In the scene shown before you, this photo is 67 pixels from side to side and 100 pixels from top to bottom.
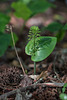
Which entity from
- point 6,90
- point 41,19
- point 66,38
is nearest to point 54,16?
point 41,19

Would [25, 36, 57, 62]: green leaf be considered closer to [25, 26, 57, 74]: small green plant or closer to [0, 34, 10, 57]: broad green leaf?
[25, 26, 57, 74]: small green plant

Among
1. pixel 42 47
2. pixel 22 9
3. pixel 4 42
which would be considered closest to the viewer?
pixel 42 47

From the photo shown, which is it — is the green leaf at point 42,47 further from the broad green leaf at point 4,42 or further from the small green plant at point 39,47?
the broad green leaf at point 4,42

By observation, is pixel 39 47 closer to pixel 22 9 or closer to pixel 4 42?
pixel 4 42

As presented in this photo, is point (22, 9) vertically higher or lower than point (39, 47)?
higher

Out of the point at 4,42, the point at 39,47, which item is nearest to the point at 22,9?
the point at 4,42

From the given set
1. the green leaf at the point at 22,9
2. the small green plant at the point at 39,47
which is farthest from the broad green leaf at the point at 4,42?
the green leaf at the point at 22,9

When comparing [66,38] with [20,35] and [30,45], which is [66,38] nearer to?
[20,35]

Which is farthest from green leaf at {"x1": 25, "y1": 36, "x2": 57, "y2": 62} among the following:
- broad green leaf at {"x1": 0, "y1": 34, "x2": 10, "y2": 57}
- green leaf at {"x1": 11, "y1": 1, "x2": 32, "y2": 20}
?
green leaf at {"x1": 11, "y1": 1, "x2": 32, "y2": 20}

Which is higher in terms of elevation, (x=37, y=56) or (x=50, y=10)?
(x=50, y=10)

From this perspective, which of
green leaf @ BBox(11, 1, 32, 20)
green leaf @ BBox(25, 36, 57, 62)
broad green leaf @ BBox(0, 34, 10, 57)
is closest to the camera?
green leaf @ BBox(25, 36, 57, 62)

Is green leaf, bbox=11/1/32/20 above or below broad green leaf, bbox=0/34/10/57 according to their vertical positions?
above
